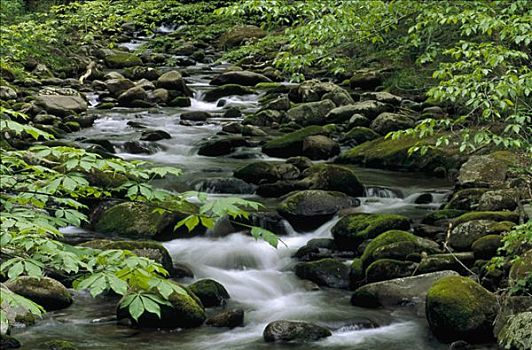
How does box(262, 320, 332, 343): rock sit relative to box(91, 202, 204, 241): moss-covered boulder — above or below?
below

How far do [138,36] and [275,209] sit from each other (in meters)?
19.6

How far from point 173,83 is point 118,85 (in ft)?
5.28

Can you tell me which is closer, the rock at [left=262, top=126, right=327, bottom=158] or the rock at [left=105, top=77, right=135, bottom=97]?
the rock at [left=262, top=126, right=327, bottom=158]

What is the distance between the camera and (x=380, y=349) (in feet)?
18.9

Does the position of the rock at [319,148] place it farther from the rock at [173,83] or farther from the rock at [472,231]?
the rock at [173,83]

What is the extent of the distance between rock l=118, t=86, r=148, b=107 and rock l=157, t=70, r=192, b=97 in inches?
40.0

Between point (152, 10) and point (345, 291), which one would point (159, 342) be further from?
point (152, 10)

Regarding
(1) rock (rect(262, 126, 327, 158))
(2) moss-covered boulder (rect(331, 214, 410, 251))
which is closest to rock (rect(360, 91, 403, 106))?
(1) rock (rect(262, 126, 327, 158))

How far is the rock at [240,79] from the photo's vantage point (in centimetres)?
2039

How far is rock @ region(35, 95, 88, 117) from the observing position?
611 inches

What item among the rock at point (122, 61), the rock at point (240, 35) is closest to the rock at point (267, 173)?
the rock at point (122, 61)

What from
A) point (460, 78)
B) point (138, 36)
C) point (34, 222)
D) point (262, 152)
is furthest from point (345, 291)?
point (138, 36)

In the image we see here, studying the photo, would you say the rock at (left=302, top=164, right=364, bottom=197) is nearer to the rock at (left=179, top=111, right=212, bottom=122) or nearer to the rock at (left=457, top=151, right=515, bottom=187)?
the rock at (left=457, top=151, right=515, bottom=187)

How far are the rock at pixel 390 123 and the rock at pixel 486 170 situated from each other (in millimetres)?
3760
